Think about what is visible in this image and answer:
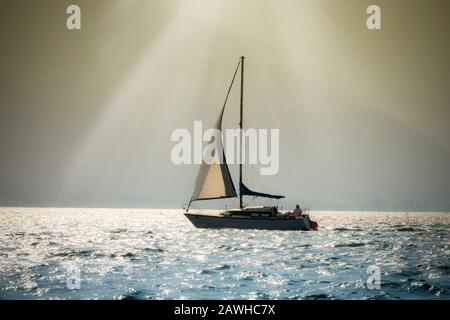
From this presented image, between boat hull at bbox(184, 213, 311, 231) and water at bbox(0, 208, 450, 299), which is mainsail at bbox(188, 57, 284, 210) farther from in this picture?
water at bbox(0, 208, 450, 299)

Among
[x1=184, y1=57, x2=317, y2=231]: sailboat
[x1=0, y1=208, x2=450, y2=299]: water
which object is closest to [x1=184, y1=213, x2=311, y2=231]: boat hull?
[x1=184, y1=57, x2=317, y2=231]: sailboat

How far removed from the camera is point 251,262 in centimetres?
2425

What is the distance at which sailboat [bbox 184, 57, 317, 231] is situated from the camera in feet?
147

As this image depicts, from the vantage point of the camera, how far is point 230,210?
46.2m

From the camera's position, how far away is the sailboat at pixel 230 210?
4491 cm

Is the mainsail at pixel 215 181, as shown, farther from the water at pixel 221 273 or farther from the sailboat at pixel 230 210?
the water at pixel 221 273

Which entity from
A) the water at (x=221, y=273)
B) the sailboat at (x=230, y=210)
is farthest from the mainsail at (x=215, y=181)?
the water at (x=221, y=273)

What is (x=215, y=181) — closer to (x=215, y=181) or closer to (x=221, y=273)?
(x=215, y=181)

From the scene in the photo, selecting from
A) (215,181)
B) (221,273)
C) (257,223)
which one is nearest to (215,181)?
(215,181)
